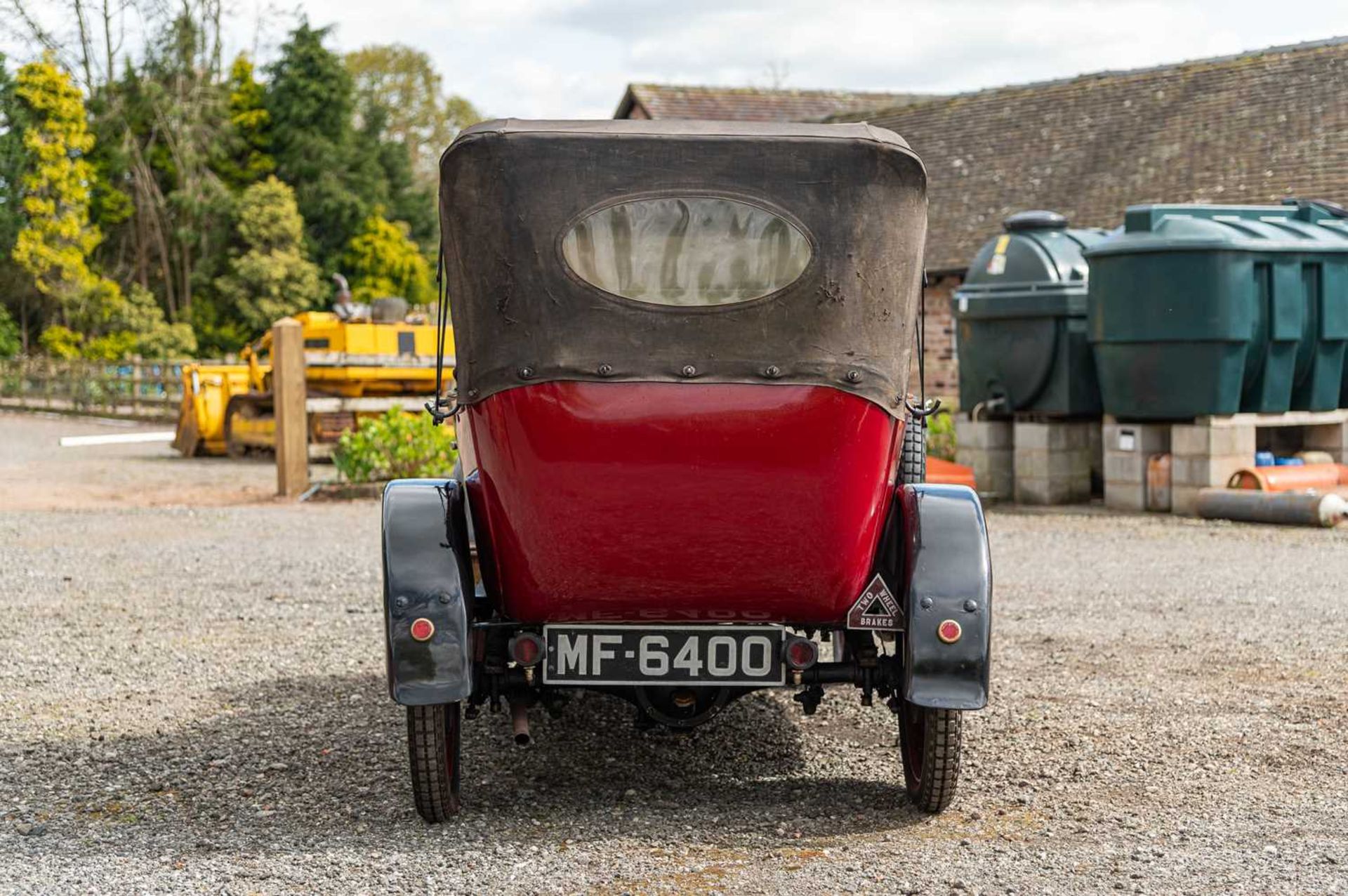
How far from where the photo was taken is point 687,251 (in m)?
3.97

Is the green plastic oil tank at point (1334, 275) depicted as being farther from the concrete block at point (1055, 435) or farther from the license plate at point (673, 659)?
the license plate at point (673, 659)

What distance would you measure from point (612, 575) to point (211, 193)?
136 feet

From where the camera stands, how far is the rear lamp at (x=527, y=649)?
167 inches

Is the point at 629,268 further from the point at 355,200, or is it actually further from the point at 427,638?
the point at 355,200

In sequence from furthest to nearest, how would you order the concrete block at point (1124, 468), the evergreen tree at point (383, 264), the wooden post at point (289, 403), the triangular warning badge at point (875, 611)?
the evergreen tree at point (383, 264) < the wooden post at point (289, 403) < the concrete block at point (1124, 468) < the triangular warning badge at point (875, 611)

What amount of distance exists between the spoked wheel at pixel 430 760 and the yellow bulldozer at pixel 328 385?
11669mm

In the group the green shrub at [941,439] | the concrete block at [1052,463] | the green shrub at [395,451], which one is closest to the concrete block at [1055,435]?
the concrete block at [1052,463]

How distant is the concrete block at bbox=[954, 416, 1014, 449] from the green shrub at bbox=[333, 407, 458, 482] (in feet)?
15.6

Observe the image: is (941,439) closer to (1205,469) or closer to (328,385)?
(1205,469)

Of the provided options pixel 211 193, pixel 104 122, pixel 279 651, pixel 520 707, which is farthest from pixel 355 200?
pixel 520 707

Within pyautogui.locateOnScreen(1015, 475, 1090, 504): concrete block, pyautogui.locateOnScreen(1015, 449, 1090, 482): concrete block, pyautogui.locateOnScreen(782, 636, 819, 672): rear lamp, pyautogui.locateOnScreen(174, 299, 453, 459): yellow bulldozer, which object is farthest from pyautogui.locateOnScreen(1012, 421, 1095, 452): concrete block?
pyautogui.locateOnScreen(782, 636, 819, 672): rear lamp

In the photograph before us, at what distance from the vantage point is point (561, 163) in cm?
392

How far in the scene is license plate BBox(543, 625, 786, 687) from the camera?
4.23 metres

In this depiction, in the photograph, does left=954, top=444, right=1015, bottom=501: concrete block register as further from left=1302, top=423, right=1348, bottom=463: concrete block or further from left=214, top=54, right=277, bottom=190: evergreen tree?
left=214, top=54, right=277, bottom=190: evergreen tree
